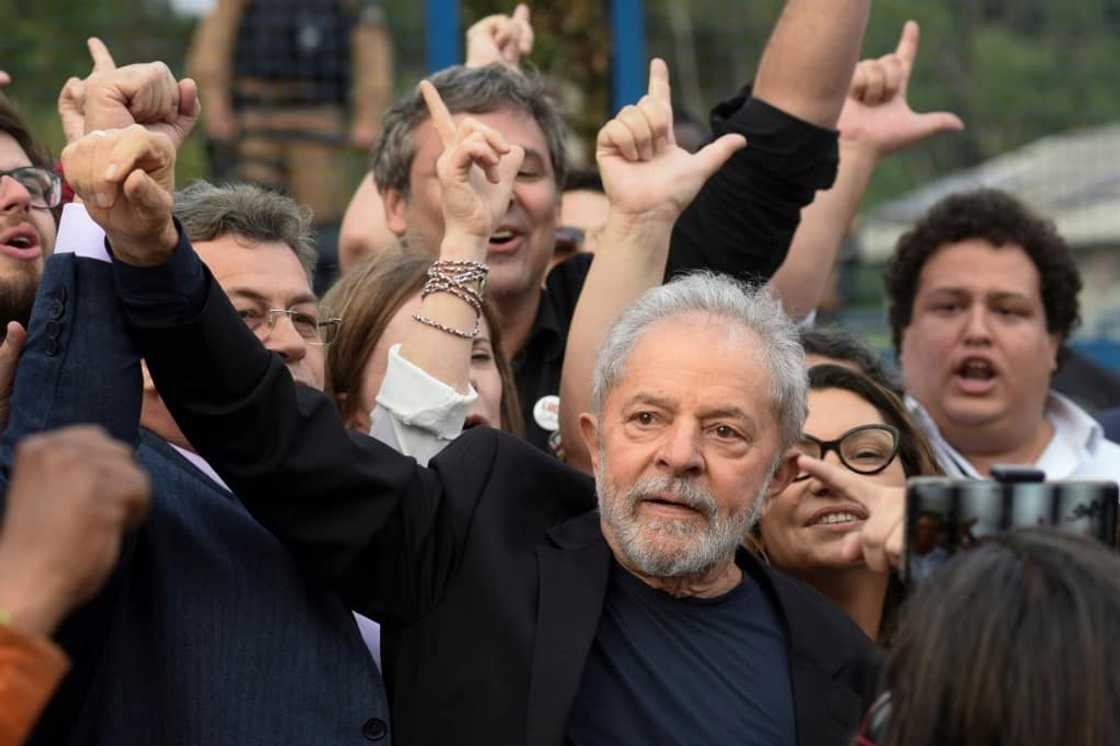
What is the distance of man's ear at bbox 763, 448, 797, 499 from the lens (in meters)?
3.13

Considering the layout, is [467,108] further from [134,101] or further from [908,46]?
[134,101]

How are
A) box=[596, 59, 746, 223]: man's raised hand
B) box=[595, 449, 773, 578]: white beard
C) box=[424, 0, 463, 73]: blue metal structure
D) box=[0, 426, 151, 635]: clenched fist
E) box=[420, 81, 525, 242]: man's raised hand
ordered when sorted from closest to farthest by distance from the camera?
1. box=[0, 426, 151, 635]: clenched fist
2. box=[595, 449, 773, 578]: white beard
3. box=[420, 81, 525, 242]: man's raised hand
4. box=[596, 59, 746, 223]: man's raised hand
5. box=[424, 0, 463, 73]: blue metal structure

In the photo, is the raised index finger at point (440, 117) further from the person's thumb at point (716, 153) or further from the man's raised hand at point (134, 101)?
the man's raised hand at point (134, 101)

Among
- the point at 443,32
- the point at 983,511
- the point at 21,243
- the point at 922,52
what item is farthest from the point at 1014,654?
the point at 922,52

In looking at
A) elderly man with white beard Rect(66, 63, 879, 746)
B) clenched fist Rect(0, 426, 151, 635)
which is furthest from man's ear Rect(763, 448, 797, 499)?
clenched fist Rect(0, 426, 151, 635)

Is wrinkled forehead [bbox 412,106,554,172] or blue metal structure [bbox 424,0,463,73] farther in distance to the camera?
blue metal structure [bbox 424,0,463,73]

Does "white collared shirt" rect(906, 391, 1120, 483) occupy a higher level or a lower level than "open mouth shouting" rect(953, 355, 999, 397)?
lower

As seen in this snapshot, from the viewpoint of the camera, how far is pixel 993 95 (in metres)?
7.45

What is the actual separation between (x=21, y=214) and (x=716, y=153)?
119 cm

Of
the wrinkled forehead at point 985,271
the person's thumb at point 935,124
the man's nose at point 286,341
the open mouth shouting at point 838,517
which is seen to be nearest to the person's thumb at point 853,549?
the open mouth shouting at point 838,517

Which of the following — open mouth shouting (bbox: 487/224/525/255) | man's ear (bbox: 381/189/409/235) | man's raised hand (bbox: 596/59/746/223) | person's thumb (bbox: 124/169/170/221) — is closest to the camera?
person's thumb (bbox: 124/169/170/221)

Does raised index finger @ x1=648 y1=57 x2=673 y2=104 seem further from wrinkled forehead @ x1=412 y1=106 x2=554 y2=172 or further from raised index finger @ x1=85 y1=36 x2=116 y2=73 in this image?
raised index finger @ x1=85 y1=36 x2=116 y2=73

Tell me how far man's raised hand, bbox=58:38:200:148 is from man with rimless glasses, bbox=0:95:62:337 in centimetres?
25

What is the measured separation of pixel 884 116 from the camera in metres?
4.33
